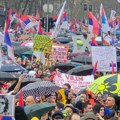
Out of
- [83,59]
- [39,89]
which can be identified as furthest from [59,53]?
[39,89]

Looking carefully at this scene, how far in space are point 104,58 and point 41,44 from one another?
2862 mm

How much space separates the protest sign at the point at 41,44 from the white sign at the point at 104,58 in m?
2.42

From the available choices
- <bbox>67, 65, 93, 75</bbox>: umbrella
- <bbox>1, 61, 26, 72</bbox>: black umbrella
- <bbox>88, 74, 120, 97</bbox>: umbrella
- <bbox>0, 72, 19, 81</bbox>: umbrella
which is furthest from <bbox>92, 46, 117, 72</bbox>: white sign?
<bbox>88, 74, 120, 97</bbox>: umbrella

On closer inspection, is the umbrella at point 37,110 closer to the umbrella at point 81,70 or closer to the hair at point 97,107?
the hair at point 97,107

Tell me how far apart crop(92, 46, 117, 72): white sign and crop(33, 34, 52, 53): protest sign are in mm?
2418

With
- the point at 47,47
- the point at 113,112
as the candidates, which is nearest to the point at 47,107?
the point at 113,112

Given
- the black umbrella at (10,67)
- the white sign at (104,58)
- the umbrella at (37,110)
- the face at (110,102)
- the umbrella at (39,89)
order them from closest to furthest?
the umbrella at (37,110), the face at (110,102), the umbrella at (39,89), the white sign at (104,58), the black umbrella at (10,67)

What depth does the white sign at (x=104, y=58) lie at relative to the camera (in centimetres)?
1670

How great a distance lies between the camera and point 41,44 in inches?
757

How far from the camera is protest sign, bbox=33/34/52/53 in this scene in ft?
63.0

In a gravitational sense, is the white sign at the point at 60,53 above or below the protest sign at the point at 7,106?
above

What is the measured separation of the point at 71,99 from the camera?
516 inches

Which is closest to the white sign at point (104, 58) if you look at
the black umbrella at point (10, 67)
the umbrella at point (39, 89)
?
the black umbrella at point (10, 67)

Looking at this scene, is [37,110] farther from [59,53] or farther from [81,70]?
[59,53]
